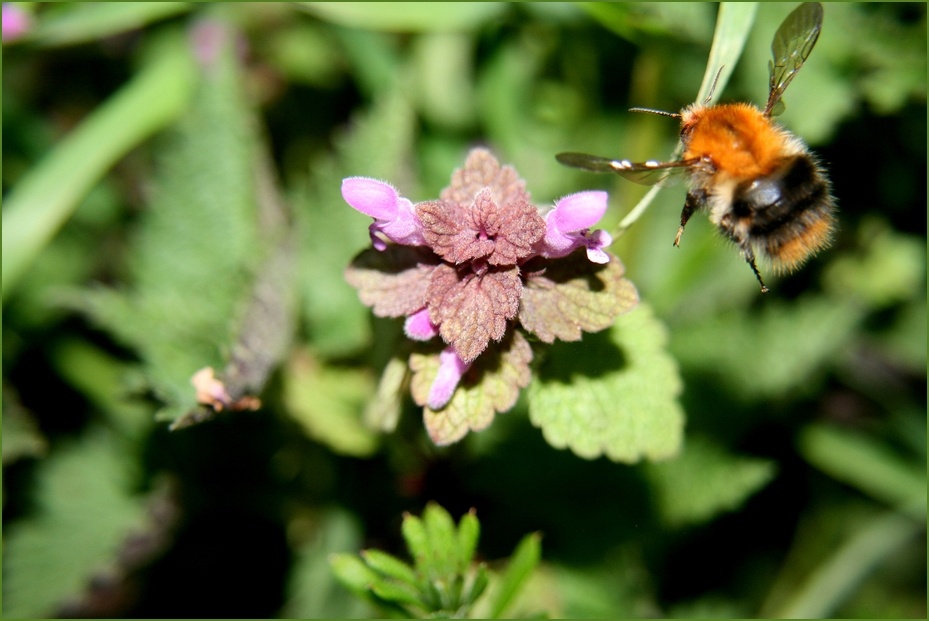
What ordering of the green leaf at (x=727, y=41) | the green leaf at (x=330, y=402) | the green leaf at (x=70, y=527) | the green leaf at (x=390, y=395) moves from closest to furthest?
the green leaf at (x=390, y=395)
the green leaf at (x=727, y=41)
the green leaf at (x=330, y=402)
the green leaf at (x=70, y=527)

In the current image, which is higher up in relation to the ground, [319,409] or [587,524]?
[319,409]

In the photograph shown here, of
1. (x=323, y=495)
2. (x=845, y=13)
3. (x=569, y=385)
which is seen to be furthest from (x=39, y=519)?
(x=845, y=13)

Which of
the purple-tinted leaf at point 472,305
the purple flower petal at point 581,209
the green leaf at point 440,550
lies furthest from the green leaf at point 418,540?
the purple flower petal at point 581,209

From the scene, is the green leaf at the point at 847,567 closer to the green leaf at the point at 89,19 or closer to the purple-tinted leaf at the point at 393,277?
the purple-tinted leaf at the point at 393,277

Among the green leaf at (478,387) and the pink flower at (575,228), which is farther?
the green leaf at (478,387)

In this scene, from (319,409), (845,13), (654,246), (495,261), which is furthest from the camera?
(654,246)

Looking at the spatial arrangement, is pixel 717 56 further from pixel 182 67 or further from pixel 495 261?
pixel 182 67
